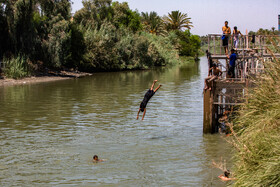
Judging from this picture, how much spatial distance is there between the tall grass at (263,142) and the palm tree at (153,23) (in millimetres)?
113975

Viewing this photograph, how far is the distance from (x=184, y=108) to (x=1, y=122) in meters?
12.7

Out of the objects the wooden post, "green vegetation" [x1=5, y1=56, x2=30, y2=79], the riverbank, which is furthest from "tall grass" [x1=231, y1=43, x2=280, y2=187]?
"green vegetation" [x1=5, y1=56, x2=30, y2=79]

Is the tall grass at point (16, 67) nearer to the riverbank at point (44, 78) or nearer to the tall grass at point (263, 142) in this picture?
the riverbank at point (44, 78)

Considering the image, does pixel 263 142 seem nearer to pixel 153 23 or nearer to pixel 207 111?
pixel 207 111

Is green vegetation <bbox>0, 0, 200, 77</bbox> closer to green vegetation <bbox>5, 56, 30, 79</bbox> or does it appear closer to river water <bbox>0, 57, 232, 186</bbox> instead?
green vegetation <bbox>5, 56, 30, 79</bbox>

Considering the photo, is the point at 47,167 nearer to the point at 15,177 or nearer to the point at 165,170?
the point at 15,177

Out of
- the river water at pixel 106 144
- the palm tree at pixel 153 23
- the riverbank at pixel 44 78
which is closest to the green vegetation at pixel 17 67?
the riverbank at pixel 44 78

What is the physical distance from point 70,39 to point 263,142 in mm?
51902

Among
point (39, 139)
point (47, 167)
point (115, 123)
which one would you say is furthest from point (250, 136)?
point (115, 123)

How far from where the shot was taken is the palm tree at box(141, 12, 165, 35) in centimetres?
12600

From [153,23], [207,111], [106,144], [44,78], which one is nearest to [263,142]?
[207,111]

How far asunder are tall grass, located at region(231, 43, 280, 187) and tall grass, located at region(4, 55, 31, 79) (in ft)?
133

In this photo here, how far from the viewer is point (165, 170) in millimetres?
15375

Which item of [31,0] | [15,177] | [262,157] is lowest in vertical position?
[15,177]
